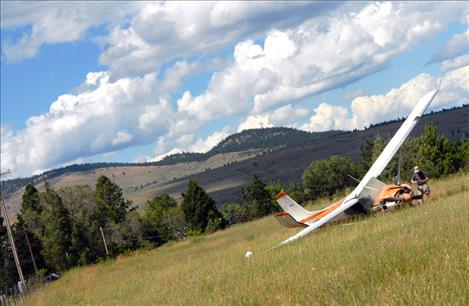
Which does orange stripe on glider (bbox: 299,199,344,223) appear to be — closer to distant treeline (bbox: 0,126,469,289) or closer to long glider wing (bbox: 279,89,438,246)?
long glider wing (bbox: 279,89,438,246)

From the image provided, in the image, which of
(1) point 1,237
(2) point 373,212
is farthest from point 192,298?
(1) point 1,237

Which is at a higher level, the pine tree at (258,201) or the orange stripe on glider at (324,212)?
the orange stripe on glider at (324,212)

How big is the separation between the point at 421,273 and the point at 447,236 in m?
2.29

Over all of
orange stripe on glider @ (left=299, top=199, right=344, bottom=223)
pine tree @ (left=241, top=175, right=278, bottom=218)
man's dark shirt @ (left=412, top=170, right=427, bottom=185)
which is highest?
man's dark shirt @ (left=412, top=170, right=427, bottom=185)

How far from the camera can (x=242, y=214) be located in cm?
9944

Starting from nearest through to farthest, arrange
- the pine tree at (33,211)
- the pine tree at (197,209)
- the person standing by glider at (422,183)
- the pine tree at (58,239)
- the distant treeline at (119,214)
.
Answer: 1. the person standing by glider at (422,183)
2. the pine tree at (58,239)
3. the distant treeline at (119,214)
4. the pine tree at (33,211)
5. the pine tree at (197,209)

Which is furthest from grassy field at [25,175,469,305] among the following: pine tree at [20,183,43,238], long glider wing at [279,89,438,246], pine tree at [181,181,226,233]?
pine tree at [181,181,226,233]

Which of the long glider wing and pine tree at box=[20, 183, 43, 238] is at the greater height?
pine tree at box=[20, 183, 43, 238]

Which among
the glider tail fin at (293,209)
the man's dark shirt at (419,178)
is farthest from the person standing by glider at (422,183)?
the glider tail fin at (293,209)

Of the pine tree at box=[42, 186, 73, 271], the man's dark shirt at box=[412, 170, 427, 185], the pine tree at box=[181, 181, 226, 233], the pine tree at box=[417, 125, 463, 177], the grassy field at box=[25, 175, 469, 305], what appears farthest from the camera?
the pine tree at box=[181, 181, 226, 233]

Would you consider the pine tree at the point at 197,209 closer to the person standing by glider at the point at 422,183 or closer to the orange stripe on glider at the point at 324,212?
the orange stripe on glider at the point at 324,212

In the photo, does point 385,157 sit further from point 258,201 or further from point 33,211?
point 258,201

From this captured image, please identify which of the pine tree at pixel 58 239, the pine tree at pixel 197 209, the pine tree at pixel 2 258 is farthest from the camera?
the pine tree at pixel 197 209

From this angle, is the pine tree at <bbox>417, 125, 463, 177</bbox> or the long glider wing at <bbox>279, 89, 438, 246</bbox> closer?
the long glider wing at <bbox>279, 89, 438, 246</bbox>
